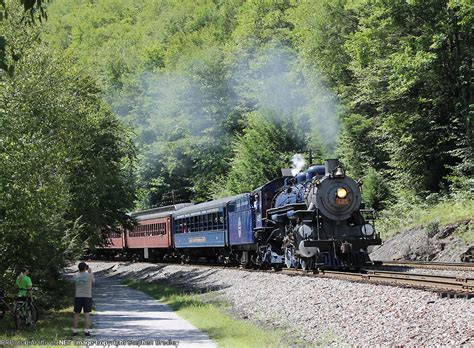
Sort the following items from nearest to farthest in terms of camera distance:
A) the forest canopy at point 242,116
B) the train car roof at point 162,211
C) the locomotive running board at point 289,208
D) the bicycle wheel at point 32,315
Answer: the bicycle wheel at point 32,315, the forest canopy at point 242,116, the locomotive running board at point 289,208, the train car roof at point 162,211

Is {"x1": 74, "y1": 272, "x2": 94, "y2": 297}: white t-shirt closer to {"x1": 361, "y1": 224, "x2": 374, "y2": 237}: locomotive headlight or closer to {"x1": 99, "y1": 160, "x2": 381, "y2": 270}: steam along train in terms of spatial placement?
{"x1": 99, "y1": 160, "x2": 381, "y2": 270}: steam along train

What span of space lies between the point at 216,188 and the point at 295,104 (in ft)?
42.5

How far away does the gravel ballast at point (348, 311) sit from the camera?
10.8 m

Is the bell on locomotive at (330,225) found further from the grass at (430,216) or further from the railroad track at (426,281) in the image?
the grass at (430,216)

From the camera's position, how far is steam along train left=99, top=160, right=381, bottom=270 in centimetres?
2128

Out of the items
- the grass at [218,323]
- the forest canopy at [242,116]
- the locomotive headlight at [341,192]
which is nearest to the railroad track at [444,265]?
the locomotive headlight at [341,192]

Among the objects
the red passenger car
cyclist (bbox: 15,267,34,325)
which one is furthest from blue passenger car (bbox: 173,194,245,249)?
cyclist (bbox: 15,267,34,325)

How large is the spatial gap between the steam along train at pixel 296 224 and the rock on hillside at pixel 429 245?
523 cm

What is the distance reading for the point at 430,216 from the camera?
31.4 meters

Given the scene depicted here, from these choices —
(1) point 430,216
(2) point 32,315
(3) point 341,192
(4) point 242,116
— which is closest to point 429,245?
(1) point 430,216

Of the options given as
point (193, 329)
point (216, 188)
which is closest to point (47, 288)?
point (193, 329)

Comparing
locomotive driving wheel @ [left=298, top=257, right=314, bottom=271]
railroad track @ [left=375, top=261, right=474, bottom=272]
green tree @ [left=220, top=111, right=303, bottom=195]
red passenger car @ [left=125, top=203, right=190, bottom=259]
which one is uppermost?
green tree @ [left=220, top=111, right=303, bottom=195]

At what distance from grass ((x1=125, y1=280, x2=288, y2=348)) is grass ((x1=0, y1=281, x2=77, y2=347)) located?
2.63m

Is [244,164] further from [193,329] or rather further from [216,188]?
[193,329]
